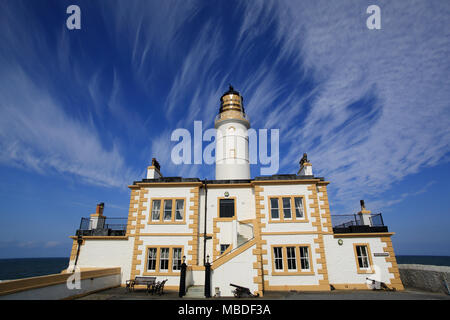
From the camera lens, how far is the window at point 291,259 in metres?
14.5

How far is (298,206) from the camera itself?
52.1 feet

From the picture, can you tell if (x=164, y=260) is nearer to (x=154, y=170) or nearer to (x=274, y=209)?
(x=154, y=170)

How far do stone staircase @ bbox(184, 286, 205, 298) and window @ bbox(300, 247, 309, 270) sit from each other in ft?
22.0

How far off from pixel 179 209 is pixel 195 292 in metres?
5.61

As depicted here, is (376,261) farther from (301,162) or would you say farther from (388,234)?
(301,162)

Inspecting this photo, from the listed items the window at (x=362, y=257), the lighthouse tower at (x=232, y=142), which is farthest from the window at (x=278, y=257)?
the lighthouse tower at (x=232, y=142)

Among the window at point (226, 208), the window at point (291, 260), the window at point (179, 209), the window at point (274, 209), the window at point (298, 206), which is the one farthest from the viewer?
the window at point (226, 208)

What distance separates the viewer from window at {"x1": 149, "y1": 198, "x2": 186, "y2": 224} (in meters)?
15.8

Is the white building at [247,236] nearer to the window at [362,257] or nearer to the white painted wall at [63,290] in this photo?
the window at [362,257]

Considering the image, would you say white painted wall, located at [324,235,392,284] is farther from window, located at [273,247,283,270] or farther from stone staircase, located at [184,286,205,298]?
stone staircase, located at [184,286,205,298]

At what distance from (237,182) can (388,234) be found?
11178 mm

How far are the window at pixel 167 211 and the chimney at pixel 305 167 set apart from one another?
10030 mm
